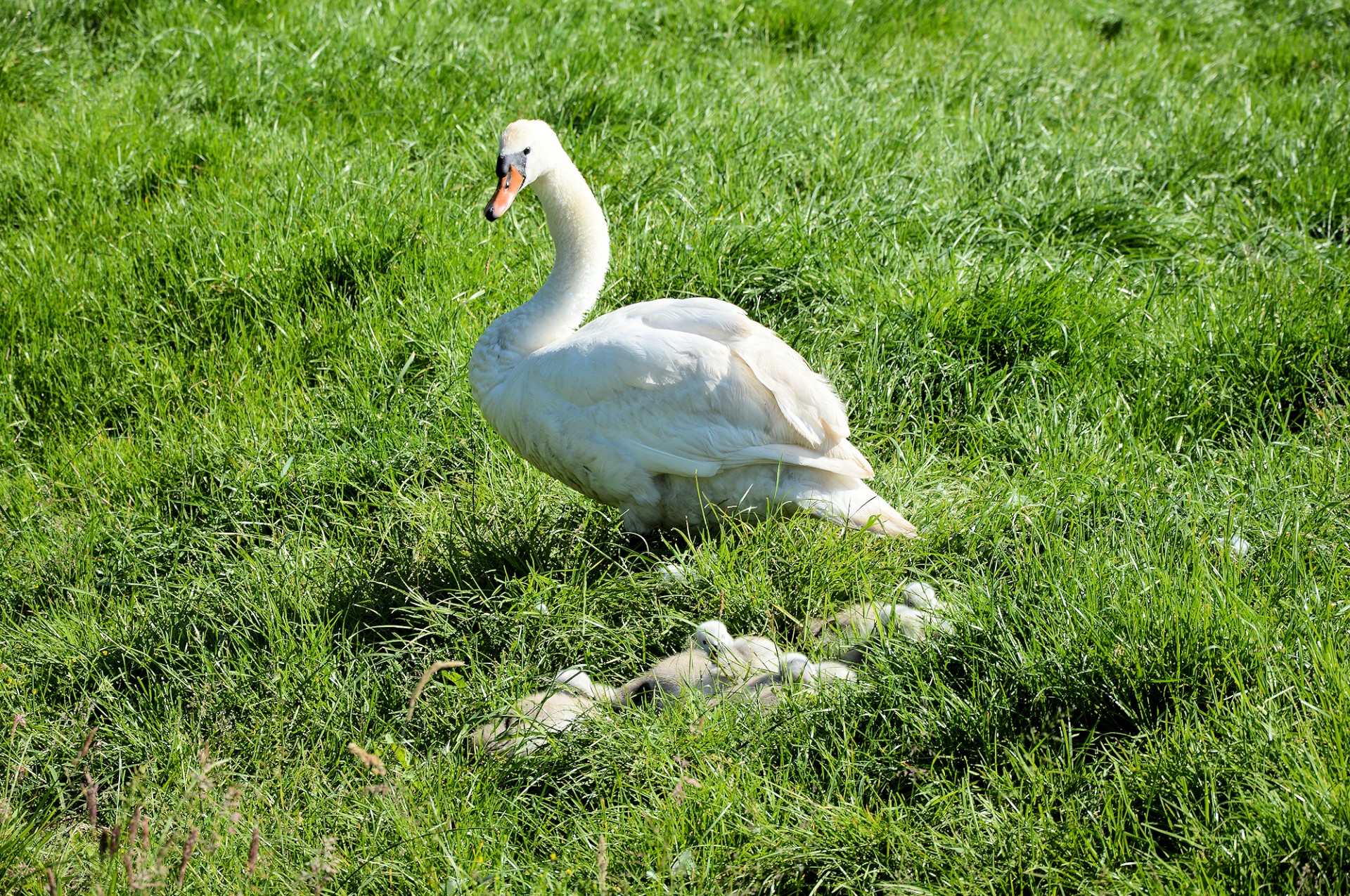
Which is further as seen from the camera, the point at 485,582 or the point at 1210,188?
the point at 1210,188

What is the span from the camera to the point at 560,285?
354 cm

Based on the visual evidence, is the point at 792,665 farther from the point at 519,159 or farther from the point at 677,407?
the point at 519,159

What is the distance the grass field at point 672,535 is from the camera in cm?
239

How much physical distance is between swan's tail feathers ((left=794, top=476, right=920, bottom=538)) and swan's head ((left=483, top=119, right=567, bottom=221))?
121 cm

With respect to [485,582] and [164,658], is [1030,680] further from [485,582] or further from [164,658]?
[164,658]

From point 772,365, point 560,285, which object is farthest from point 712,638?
point 560,285

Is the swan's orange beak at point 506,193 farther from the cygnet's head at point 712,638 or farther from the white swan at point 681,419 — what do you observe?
the cygnet's head at point 712,638

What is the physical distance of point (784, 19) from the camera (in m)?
6.23

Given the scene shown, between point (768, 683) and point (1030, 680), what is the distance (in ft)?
1.96

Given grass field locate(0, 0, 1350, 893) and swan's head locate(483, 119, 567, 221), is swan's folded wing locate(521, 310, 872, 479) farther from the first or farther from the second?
swan's head locate(483, 119, 567, 221)

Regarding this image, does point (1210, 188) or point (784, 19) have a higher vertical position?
point (784, 19)

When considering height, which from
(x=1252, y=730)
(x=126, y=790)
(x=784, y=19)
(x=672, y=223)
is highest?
(x=784, y=19)

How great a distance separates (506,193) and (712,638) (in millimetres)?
1440

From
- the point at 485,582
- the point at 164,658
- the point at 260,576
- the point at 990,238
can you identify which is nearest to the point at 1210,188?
the point at 990,238
